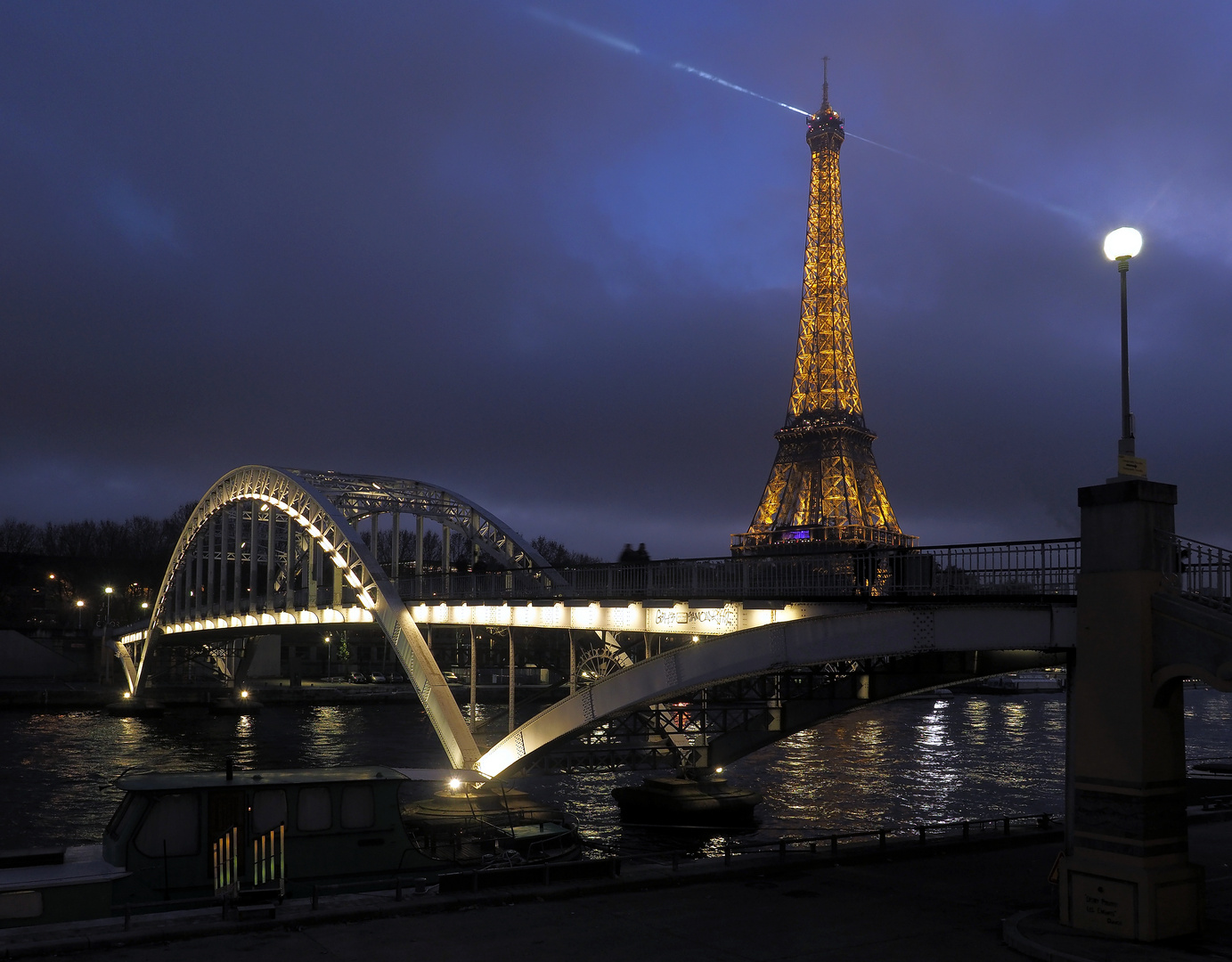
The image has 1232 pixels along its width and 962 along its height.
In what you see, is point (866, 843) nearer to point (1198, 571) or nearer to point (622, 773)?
point (1198, 571)

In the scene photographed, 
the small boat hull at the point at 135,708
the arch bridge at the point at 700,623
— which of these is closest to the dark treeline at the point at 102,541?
the small boat hull at the point at 135,708

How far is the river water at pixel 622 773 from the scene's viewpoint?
3666 cm

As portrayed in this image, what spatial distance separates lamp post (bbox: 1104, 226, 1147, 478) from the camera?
1405 centimetres

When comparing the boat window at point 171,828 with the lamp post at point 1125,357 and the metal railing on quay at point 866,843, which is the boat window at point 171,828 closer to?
the metal railing on quay at point 866,843

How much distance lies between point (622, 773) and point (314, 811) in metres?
28.5

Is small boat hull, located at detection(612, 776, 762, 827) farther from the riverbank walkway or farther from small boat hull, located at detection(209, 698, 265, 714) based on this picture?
small boat hull, located at detection(209, 698, 265, 714)

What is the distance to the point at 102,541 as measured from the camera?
504ft

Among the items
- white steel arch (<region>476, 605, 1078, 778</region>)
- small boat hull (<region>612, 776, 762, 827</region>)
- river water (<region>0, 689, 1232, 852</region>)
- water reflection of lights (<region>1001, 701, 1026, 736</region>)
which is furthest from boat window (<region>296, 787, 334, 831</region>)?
water reflection of lights (<region>1001, 701, 1026, 736</region>)

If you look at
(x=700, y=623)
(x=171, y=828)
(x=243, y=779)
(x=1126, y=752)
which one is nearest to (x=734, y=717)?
(x=700, y=623)

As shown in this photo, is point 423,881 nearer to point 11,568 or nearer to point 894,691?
point 894,691

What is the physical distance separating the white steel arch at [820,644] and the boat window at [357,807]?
6.59 m

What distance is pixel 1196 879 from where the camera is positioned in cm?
1376

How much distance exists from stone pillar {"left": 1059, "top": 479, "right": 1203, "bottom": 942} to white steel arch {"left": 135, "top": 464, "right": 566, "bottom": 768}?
17537 millimetres

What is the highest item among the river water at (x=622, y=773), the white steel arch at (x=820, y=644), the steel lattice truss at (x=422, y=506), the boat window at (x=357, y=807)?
the steel lattice truss at (x=422, y=506)
